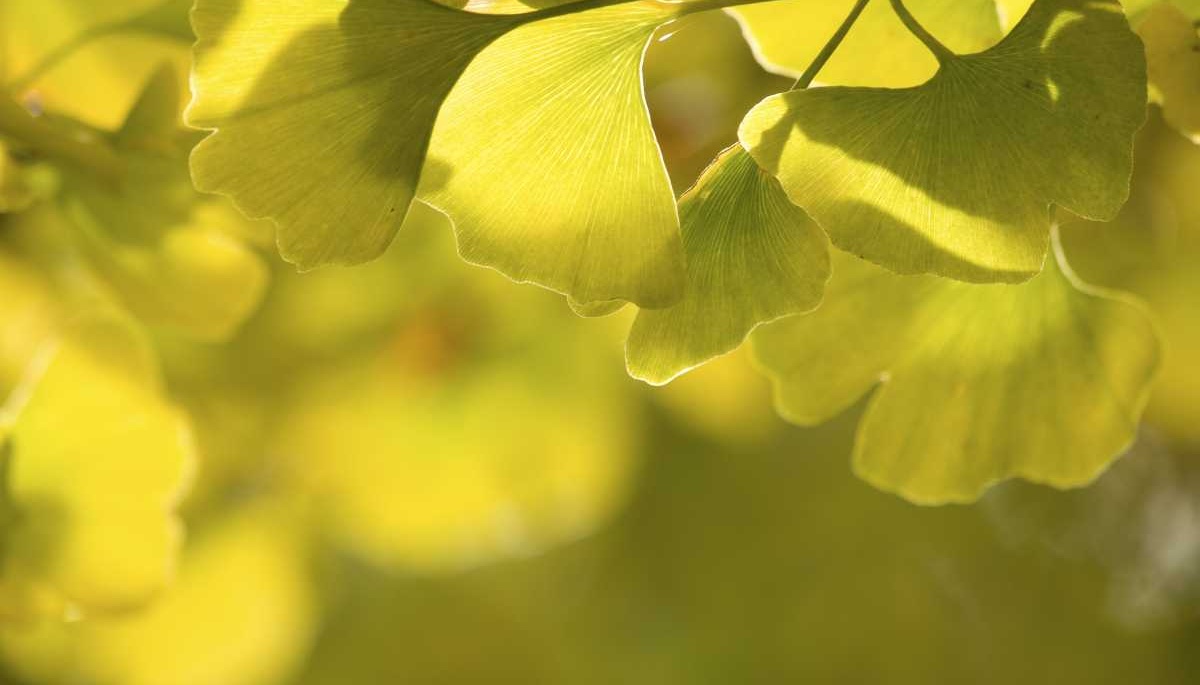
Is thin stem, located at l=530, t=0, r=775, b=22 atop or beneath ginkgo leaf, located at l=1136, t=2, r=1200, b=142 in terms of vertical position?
atop

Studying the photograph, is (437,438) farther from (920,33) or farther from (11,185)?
(920,33)

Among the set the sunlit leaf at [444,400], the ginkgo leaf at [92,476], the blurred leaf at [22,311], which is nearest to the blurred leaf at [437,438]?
the sunlit leaf at [444,400]

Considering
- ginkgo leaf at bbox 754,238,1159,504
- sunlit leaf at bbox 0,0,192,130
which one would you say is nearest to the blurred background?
sunlit leaf at bbox 0,0,192,130

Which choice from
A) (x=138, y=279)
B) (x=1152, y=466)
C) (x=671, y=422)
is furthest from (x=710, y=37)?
(x=1152, y=466)

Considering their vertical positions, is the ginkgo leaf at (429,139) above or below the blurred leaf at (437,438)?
above

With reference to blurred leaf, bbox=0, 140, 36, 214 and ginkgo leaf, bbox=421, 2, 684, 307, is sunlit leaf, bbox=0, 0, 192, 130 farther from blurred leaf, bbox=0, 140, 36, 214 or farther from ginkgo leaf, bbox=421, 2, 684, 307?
ginkgo leaf, bbox=421, 2, 684, 307

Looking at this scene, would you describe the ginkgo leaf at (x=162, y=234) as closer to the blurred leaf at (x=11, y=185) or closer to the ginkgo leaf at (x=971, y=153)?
the blurred leaf at (x=11, y=185)
